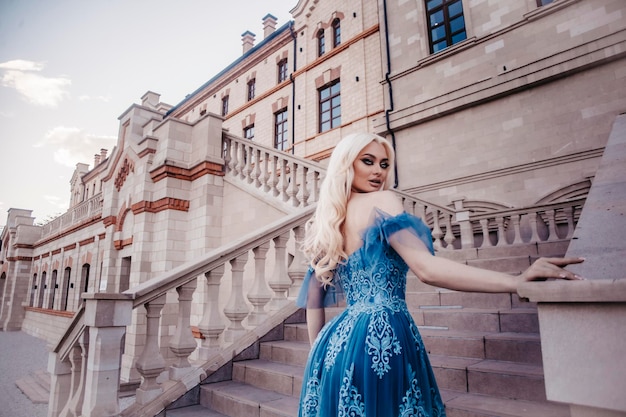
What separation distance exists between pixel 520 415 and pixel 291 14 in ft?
60.7

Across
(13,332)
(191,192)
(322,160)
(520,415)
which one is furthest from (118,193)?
(13,332)

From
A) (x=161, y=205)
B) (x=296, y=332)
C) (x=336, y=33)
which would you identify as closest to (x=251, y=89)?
(x=336, y=33)

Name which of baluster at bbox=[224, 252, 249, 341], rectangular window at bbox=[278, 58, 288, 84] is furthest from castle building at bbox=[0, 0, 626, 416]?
rectangular window at bbox=[278, 58, 288, 84]

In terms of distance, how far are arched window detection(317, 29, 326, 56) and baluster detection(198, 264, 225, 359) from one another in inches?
578

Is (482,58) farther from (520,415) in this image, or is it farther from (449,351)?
(520,415)

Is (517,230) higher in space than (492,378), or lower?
higher

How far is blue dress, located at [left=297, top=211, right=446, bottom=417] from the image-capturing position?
1.38 metres

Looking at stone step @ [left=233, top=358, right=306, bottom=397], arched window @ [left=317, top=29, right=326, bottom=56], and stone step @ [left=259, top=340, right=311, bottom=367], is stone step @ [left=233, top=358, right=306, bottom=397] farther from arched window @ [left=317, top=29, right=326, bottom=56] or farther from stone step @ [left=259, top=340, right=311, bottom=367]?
arched window @ [left=317, top=29, right=326, bottom=56]

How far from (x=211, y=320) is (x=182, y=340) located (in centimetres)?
36

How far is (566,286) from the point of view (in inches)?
44.6

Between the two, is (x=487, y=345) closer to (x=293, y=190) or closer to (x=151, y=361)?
(x=151, y=361)

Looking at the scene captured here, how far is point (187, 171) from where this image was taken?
8281mm

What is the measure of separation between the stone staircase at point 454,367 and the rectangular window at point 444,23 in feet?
31.6

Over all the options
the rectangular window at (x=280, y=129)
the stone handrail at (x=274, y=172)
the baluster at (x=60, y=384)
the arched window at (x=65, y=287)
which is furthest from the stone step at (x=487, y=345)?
the arched window at (x=65, y=287)
